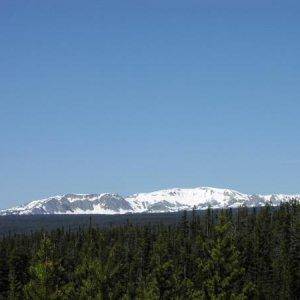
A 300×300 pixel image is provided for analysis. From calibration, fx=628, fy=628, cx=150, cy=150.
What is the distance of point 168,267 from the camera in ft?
240

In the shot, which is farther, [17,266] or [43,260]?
[17,266]

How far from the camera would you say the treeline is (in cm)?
4488

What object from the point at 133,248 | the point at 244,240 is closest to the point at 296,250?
the point at 244,240

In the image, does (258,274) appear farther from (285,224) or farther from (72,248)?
(72,248)

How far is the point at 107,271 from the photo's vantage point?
53.3 meters

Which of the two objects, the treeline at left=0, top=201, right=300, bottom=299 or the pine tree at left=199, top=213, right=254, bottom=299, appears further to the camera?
the treeline at left=0, top=201, right=300, bottom=299

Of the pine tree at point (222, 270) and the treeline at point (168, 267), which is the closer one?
the pine tree at point (222, 270)

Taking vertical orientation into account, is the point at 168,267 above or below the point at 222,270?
below

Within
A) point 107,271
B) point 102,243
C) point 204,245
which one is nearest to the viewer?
point 204,245

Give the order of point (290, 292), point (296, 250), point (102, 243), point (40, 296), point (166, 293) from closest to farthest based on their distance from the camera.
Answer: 1. point (40, 296)
2. point (166, 293)
3. point (290, 292)
4. point (296, 250)
5. point (102, 243)

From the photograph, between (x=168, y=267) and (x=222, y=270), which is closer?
(x=222, y=270)

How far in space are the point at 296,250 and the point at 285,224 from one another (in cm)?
3377

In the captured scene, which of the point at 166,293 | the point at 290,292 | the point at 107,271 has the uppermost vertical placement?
the point at 107,271

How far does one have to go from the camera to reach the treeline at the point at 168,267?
44.9 metres
